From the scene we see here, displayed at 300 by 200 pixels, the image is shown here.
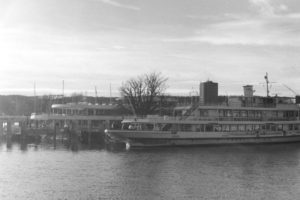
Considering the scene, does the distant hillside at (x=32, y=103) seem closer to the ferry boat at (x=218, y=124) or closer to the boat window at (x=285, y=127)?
the ferry boat at (x=218, y=124)

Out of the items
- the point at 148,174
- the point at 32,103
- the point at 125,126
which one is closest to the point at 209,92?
the point at 125,126

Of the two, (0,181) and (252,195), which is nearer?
(252,195)

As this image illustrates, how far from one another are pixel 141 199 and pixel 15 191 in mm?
9098

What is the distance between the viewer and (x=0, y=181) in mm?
38250

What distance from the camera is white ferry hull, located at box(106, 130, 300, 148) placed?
64750 millimetres

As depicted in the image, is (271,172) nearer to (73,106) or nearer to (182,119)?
(182,119)

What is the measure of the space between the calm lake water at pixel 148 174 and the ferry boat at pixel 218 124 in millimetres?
5089

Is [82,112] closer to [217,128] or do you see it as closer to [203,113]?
[203,113]

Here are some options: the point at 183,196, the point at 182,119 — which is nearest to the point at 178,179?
the point at 183,196

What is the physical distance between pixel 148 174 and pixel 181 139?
25955 mm

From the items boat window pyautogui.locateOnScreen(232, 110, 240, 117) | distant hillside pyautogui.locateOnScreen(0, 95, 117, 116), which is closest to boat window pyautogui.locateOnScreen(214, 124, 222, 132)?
boat window pyautogui.locateOnScreen(232, 110, 240, 117)

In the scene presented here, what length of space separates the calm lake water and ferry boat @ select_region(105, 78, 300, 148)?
5.09 meters

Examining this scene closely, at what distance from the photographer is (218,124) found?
7019cm

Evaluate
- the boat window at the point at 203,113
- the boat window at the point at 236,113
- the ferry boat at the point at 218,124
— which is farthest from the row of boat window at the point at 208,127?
the boat window at the point at 203,113
